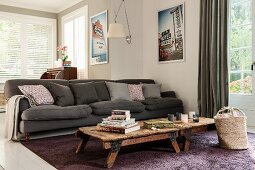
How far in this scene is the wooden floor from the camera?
7.50 feet

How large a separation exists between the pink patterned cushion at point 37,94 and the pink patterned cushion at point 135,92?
142cm

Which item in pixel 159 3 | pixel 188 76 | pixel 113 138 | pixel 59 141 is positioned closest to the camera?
pixel 113 138

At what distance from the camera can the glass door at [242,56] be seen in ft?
12.9

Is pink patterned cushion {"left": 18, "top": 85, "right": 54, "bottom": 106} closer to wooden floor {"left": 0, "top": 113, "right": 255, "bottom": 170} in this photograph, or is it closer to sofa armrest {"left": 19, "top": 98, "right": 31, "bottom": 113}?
sofa armrest {"left": 19, "top": 98, "right": 31, "bottom": 113}

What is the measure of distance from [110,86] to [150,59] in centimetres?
163

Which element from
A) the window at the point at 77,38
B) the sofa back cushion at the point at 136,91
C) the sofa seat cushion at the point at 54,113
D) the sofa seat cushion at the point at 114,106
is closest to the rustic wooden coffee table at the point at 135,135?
the sofa seat cushion at the point at 54,113

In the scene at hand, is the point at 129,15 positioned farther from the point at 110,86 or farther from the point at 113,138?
the point at 113,138

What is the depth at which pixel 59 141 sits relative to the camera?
3.26 m

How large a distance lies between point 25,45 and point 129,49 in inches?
127

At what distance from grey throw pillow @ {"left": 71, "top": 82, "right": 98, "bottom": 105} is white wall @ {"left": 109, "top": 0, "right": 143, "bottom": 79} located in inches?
52.3

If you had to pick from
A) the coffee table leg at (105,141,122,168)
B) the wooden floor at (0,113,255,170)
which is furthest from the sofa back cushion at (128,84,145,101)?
the coffee table leg at (105,141,122,168)

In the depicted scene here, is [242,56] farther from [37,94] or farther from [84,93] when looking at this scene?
[37,94]

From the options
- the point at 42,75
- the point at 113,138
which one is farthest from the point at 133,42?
the point at 113,138

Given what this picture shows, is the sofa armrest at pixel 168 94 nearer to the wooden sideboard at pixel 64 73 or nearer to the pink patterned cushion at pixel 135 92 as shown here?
the pink patterned cushion at pixel 135 92
